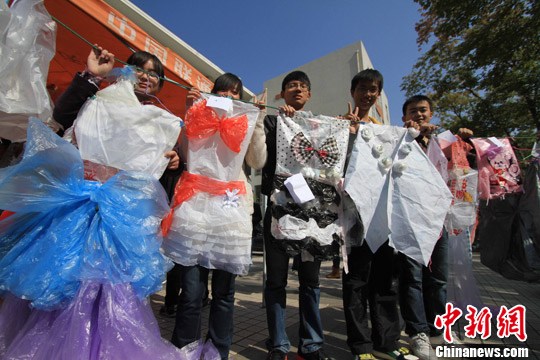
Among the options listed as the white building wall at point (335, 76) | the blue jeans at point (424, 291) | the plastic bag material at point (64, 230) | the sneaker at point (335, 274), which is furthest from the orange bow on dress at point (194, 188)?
the white building wall at point (335, 76)

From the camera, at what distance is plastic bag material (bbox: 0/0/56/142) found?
1.53 m

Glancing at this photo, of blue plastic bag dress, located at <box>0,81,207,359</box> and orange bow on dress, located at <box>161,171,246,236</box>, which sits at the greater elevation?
orange bow on dress, located at <box>161,171,246,236</box>

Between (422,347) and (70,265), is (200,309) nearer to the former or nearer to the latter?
(70,265)

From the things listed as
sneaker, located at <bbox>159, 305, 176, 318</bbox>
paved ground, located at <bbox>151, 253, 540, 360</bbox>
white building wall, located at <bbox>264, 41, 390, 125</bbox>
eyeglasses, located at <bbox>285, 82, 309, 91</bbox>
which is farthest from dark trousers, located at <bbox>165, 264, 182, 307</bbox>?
white building wall, located at <bbox>264, 41, 390, 125</bbox>

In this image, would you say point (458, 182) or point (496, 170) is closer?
point (458, 182)

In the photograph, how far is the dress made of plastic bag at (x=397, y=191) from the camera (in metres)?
2.41

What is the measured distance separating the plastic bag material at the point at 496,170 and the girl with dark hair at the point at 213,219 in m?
2.50

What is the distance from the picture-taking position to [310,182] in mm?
2320

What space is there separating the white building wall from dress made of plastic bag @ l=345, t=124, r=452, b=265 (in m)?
14.7

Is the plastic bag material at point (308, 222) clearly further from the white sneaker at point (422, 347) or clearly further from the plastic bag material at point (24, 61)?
the plastic bag material at point (24, 61)

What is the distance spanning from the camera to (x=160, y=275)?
158cm

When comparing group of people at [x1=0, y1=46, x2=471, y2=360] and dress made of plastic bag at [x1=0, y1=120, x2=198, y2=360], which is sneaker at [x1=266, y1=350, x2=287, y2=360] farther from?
dress made of plastic bag at [x1=0, y1=120, x2=198, y2=360]

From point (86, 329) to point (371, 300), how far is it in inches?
82.2

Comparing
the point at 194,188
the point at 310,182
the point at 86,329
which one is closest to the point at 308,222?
the point at 310,182
